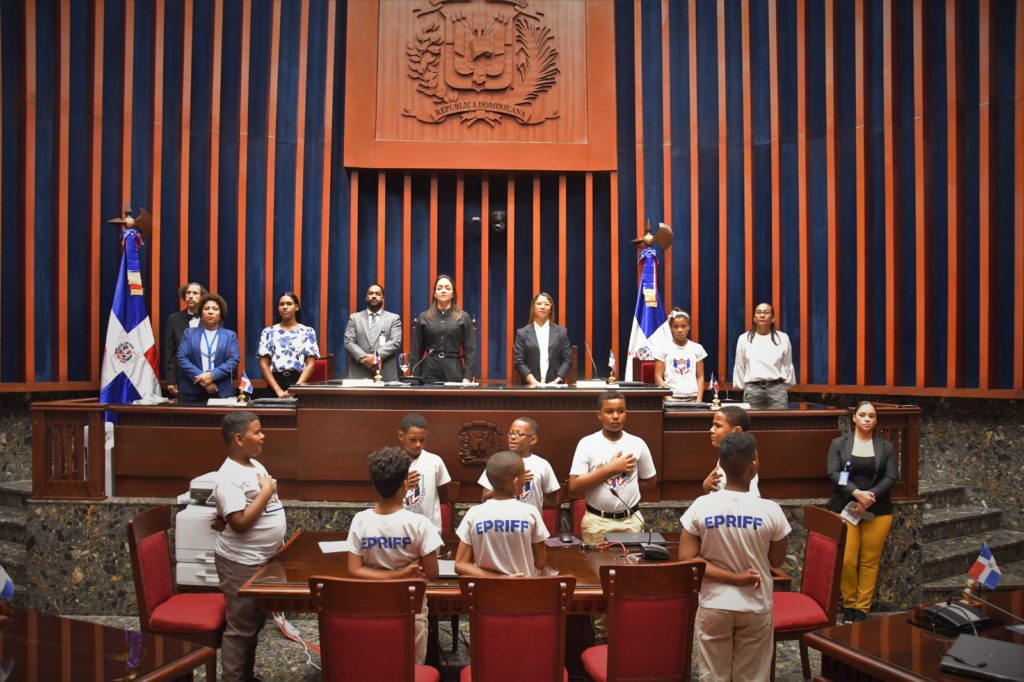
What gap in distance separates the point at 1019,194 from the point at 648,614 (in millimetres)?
5525

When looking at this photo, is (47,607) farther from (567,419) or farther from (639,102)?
(639,102)

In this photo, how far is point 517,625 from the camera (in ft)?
8.61

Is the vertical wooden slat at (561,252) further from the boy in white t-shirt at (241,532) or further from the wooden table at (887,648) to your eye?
the wooden table at (887,648)

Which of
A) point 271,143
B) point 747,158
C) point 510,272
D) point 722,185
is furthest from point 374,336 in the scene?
point 747,158

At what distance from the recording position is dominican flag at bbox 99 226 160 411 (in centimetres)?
639

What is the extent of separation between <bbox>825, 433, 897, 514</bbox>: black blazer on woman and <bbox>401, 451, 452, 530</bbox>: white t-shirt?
8.24 feet

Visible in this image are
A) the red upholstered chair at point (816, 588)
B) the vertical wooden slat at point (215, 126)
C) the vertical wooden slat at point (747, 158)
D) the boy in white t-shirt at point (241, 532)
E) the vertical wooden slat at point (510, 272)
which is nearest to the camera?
the boy in white t-shirt at point (241, 532)

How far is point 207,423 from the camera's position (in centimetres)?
503

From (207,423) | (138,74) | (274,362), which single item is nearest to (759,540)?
(207,423)

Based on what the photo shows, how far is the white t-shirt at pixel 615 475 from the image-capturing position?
4.04 meters

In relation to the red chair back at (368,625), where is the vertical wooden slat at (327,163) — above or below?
above

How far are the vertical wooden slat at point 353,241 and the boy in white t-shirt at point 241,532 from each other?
4.35 metres

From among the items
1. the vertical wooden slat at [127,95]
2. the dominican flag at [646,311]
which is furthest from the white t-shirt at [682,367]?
the vertical wooden slat at [127,95]

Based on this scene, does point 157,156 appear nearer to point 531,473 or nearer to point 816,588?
point 531,473
